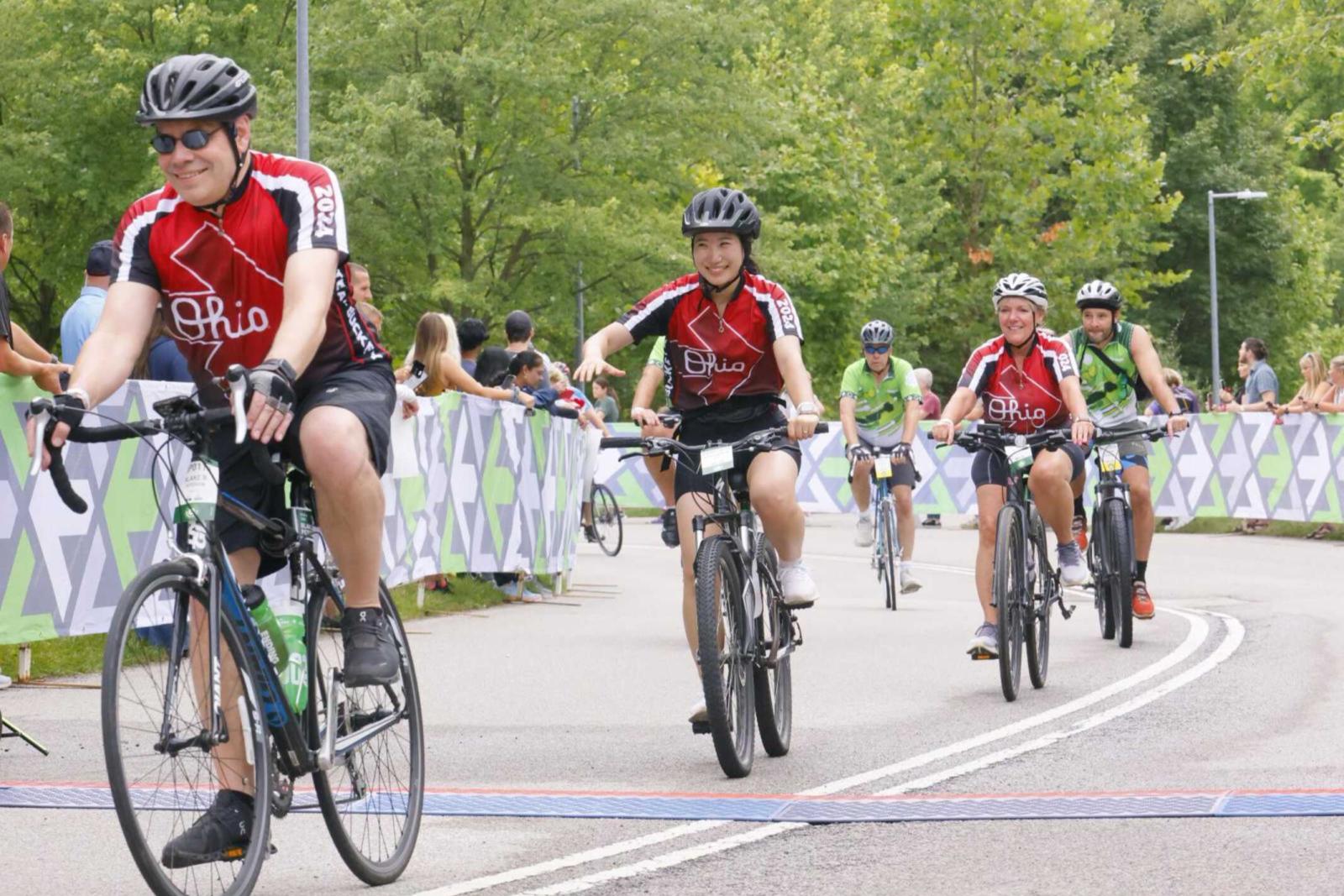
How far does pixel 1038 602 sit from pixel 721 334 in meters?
3.28

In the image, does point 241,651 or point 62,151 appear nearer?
point 241,651

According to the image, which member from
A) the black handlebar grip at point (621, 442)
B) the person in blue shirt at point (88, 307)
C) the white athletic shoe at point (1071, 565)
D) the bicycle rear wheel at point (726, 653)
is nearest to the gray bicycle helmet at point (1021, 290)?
the white athletic shoe at point (1071, 565)

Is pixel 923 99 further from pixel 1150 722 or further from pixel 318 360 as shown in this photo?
pixel 318 360

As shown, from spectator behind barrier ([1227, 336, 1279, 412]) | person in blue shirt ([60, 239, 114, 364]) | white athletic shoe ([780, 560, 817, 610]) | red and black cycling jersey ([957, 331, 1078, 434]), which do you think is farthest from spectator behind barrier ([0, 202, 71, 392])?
spectator behind barrier ([1227, 336, 1279, 412])

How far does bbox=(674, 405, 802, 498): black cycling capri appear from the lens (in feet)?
28.3

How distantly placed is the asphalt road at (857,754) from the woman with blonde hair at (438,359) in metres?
1.60

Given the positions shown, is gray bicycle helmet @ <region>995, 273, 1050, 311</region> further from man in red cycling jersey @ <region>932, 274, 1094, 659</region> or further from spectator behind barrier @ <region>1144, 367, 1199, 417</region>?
spectator behind barrier @ <region>1144, 367, 1199, 417</region>

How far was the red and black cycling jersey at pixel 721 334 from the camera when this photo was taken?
877 cm

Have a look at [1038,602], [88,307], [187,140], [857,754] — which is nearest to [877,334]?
[1038,602]

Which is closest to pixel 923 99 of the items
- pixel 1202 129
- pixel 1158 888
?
pixel 1202 129

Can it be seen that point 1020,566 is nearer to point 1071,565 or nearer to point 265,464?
point 1071,565

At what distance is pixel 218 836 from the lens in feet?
17.3

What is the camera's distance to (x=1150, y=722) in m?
9.64

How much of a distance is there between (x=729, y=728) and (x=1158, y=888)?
225cm
